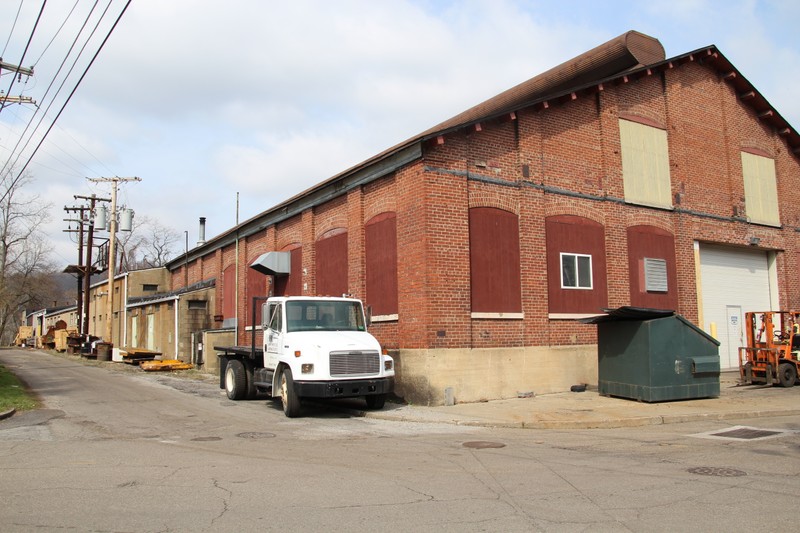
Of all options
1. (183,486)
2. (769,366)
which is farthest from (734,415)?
(183,486)

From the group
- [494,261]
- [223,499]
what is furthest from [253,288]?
[223,499]

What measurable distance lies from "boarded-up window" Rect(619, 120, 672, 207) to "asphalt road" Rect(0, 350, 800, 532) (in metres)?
9.02

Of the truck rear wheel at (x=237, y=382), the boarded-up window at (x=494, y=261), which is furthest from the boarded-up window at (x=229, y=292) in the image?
the boarded-up window at (x=494, y=261)

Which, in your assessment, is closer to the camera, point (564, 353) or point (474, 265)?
point (474, 265)

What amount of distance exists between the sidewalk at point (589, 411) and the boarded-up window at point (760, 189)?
9.26m

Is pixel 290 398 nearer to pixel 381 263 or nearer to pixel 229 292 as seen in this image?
pixel 381 263

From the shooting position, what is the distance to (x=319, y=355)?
12945 mm

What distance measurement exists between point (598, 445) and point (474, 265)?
6.83 m

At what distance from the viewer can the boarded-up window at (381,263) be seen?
16.8m

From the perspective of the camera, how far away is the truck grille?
13.0 metres

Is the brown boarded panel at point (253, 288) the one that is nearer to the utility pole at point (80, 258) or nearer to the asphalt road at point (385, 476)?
the asphalt road at point (385, 476)

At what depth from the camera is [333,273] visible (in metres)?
20.0

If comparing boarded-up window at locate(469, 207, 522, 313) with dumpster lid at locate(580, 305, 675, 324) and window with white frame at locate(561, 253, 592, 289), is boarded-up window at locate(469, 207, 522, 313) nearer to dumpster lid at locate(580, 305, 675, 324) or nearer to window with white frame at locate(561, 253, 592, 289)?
window with white frame at locate(561, 253, 592, 289)

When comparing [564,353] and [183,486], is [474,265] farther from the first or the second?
[183,486]
